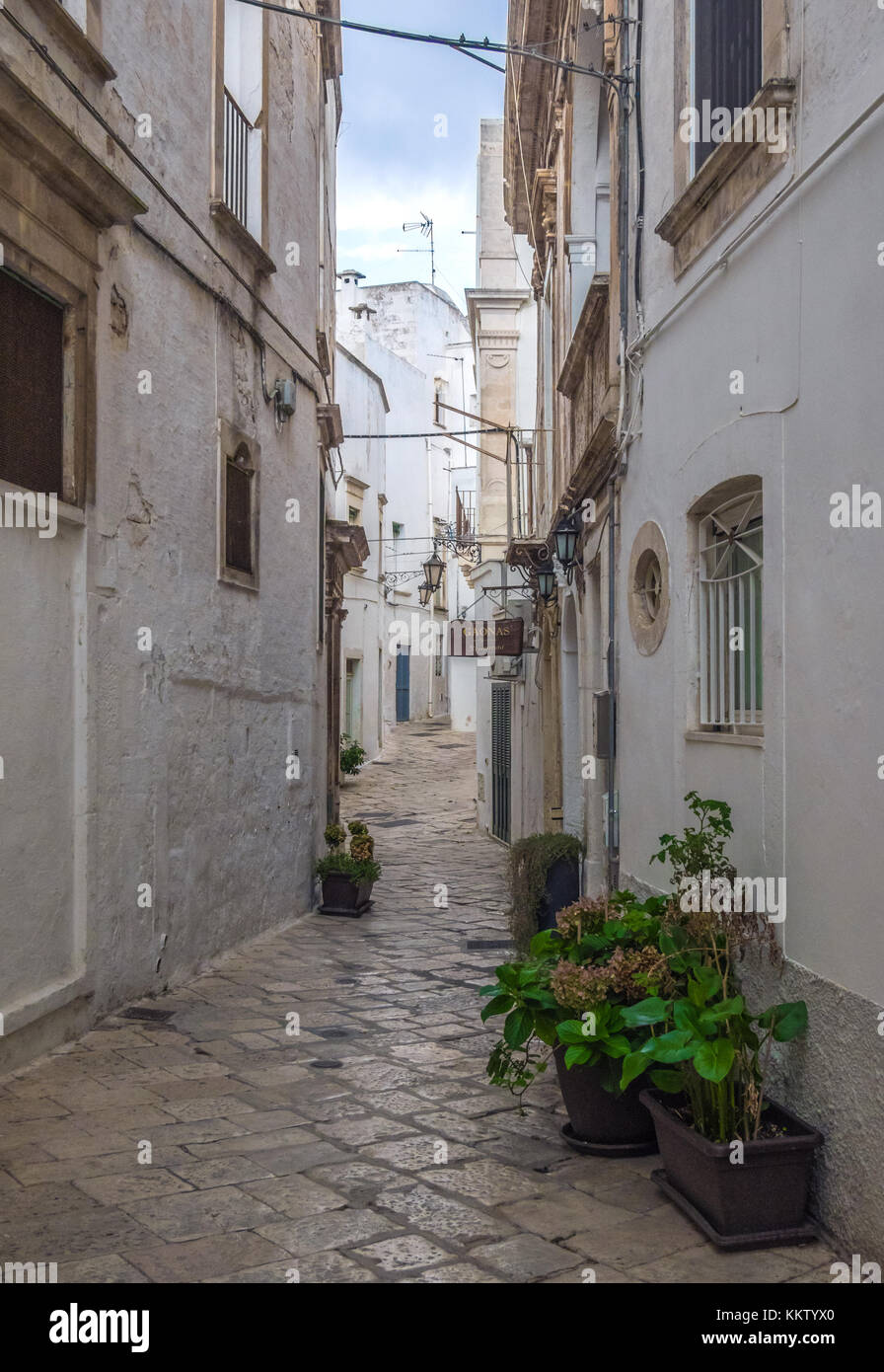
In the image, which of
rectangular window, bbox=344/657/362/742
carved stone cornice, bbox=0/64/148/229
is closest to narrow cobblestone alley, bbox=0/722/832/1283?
carved stone cornice, bbox=0/64/148/229

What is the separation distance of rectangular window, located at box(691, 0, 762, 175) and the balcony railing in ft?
12.6

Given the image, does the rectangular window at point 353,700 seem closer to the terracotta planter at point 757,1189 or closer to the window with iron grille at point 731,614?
the window with iron grille at point 731,614

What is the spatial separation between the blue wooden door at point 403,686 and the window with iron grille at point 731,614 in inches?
1252

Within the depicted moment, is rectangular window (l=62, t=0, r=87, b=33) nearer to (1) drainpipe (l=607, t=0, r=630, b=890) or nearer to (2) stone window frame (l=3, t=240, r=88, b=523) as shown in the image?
(2) stone window frame (l=3, t=240, r=88, b=523)

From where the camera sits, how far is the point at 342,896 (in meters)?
11.3

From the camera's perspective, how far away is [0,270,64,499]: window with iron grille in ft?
18.3

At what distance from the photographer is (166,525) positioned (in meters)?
7.57

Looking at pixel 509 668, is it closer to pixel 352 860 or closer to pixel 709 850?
pixel 352 860

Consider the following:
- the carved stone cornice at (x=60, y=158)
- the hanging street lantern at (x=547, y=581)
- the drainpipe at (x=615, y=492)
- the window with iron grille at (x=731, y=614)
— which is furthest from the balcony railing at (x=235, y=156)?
the window with iron grille at (x=731, y=614)

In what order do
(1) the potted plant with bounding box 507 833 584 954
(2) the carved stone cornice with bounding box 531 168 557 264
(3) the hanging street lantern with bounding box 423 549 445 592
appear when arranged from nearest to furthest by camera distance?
(1) the potted plant with bounding box 507 833 584 954 → (2) the carved stone cornice with bounding box 531 168 557 264 → (3) the hanging street lantern with bounding box 423 549 445 592

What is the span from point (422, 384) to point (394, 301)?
3.15 meters

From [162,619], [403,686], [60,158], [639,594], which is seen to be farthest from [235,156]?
[403,686]

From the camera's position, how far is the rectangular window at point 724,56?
5.23 meters

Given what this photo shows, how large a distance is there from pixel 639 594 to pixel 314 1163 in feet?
11.7
